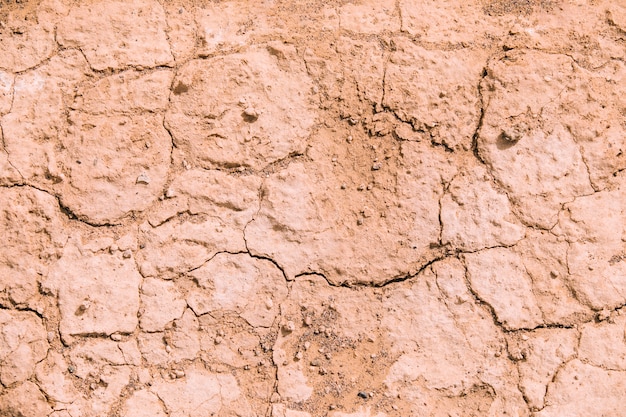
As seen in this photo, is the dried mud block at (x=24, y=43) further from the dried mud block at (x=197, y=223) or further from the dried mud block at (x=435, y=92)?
the dried mud block at (x=435, y=92)

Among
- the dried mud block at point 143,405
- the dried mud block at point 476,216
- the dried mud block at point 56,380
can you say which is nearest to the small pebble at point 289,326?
the dried mud block at point 143,405

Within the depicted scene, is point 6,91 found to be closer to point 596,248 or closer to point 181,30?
point 181,30

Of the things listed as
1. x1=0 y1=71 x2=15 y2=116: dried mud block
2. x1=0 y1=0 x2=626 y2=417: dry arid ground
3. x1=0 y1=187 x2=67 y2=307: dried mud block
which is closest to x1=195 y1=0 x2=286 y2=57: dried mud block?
x1=0 y1=0 x2=626 y2=417: dry arid ground

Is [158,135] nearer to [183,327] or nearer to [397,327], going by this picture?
[183,327]

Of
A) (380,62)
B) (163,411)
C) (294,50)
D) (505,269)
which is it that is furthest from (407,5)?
(163,411)

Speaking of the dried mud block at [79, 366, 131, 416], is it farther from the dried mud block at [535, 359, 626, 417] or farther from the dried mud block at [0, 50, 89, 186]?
the dried mud block at [535, 359, 626, 417]
